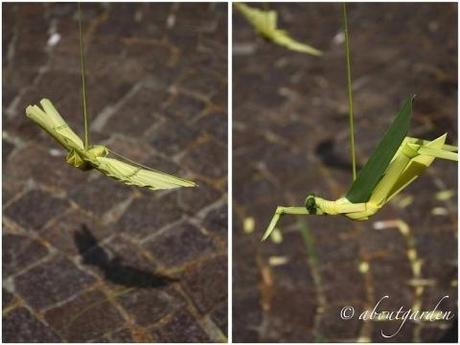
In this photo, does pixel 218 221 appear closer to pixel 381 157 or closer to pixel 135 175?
pixel 135 175

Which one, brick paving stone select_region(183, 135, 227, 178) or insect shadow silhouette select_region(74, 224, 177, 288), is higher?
brick paving stone select_region(183, 135, 227, 178)

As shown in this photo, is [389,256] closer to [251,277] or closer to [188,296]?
[251,277]

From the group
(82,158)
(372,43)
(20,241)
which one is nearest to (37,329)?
(20,241)

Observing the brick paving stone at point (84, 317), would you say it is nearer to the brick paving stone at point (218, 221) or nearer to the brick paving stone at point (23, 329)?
the brick paving stone at point (23, 329)

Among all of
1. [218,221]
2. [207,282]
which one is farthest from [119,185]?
[207,282]

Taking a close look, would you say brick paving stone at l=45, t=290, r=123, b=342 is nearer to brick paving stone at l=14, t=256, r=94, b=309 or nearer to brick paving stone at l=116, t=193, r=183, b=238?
brick paving stone at l=14, t=256, r=94, b=309

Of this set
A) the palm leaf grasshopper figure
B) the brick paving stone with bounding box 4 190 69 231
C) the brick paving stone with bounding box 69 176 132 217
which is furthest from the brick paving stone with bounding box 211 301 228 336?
the palm leaf grasshopper figure
